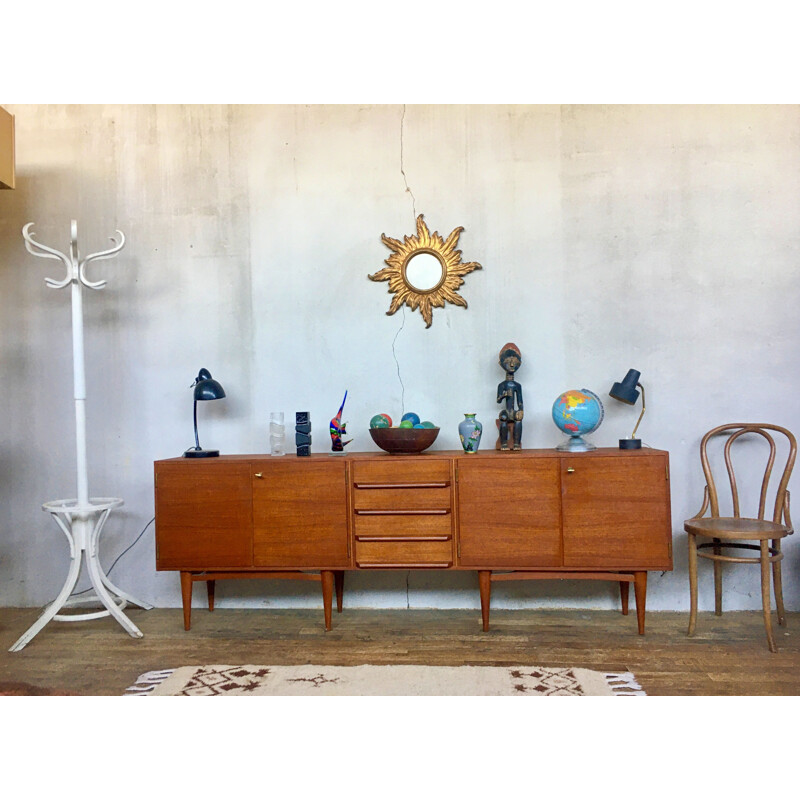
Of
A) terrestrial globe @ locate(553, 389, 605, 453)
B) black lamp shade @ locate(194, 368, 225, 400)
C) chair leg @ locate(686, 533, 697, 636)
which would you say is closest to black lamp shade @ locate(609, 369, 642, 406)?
terrestrial globe @ locate(553, 389, 605, 453)

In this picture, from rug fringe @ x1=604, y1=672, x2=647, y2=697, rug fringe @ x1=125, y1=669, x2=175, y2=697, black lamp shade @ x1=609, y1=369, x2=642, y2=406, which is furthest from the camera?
black lamp shade @ x1=609, y1=369, x2=642, y2=406

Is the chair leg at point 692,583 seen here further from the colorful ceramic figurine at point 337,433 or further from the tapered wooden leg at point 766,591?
the colorful ceramic figurine at point 337,433

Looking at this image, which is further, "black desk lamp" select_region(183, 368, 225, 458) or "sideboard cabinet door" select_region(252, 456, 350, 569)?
"black desk lamp" select_region(183, 368, 225, 458)

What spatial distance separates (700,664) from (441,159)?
2.76m

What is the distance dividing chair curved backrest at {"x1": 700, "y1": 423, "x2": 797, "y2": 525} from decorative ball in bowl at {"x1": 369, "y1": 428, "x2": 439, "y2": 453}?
1.38 m

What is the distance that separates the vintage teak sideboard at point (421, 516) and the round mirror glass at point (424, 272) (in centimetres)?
96

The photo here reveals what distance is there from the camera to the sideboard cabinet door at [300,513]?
3.31 metres

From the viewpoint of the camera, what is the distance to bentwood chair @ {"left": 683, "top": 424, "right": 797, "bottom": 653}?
3.02 metres

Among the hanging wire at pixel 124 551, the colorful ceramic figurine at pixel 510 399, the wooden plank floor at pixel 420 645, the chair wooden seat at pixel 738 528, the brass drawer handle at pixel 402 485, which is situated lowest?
the wooden plank floor at pixel 420 645

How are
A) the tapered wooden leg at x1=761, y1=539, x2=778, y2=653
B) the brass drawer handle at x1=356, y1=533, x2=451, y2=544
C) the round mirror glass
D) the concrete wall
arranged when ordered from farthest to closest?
the round mirror glass < the concrete wall < the brass drawer handle at x1=356, y1=533, x2=451, y2=544 < the tapered wooden leg at x1=761, y1=539, x2=778, y2=653

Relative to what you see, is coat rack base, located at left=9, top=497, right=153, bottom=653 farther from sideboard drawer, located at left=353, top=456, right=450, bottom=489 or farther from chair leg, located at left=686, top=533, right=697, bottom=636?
chair leg, located at left=686, top=533, right=697, bottom=636

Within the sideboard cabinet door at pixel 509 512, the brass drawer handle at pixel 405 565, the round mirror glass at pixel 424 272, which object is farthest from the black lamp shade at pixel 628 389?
the brass drawer handle at pixel 405 565

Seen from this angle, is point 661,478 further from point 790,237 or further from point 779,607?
point 790,237

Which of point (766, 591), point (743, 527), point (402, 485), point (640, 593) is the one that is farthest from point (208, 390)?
point (766, 591)
